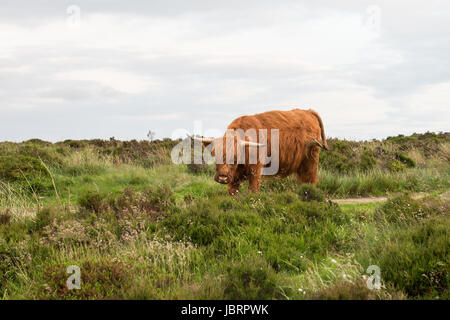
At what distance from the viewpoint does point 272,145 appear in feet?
31.4

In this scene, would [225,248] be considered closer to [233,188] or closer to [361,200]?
[233,188]

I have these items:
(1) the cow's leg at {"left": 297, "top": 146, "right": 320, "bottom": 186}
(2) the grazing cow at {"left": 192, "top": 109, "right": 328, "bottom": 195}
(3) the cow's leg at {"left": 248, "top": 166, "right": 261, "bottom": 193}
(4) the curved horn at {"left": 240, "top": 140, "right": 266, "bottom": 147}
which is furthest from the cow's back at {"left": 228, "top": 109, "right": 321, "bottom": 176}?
(3) the cow's leg at {"left": 248, "top": 166, "right": 261, "bottom": 193}

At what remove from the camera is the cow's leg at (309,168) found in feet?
35.1

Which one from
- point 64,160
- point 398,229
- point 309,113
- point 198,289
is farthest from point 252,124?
point 64,160

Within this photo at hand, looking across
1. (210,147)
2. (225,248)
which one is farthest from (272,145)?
(225,248)

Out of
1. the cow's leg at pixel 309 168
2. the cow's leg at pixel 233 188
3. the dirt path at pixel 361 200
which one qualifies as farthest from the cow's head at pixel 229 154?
the dirt path at pixel 361 200

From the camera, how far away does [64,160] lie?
1596 cm

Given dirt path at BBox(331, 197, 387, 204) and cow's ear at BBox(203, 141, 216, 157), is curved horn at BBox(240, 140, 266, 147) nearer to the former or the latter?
cow's ear at BBox(203, 141, 216, 157)

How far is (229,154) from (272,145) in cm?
158

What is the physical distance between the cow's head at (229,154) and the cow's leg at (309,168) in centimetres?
240

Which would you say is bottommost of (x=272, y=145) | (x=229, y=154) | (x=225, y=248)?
(x=225, y=248)

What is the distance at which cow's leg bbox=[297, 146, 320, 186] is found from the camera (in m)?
10.7

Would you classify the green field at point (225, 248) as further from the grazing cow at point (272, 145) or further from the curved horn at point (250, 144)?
the curved horn at point (250, 144)
